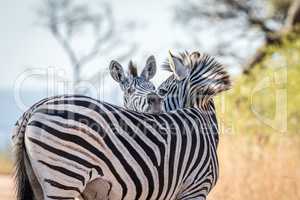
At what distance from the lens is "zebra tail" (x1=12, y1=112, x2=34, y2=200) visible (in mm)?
5062

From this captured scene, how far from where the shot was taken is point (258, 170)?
32.8 ft

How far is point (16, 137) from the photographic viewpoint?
5.10 metres

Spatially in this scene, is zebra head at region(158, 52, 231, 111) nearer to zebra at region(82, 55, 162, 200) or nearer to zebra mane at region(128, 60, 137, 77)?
zebra at region(82, 55, 162, 200)

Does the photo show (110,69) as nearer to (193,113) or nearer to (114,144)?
(193,113)

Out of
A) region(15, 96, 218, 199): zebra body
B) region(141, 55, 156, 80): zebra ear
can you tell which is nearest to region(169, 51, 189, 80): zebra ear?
region(15, 96, 218, 199): zebra body

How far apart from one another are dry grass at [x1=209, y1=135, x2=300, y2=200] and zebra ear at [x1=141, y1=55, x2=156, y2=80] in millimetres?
1980

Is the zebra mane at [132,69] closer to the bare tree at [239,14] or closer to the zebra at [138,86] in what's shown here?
the zebra at [138,86]

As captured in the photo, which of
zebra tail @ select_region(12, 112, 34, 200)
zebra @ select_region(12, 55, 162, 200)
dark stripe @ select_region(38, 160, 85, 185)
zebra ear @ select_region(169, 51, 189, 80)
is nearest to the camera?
dark stripe @ select_region(38, 160, 85, 185)

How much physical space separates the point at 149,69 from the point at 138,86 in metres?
0.76

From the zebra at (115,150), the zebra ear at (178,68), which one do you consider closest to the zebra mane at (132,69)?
the zebra ear at (178,68)

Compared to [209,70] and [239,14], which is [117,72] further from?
[239,14]

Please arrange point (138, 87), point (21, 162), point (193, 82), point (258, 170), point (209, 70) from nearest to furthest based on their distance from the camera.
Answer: point (21, 162)
point (193, 82)
point (209, 70)
point (138, 87)
point (258, 170)

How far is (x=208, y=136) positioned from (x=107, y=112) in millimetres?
A: 1271

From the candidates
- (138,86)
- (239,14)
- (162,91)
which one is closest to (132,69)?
(138,86)
